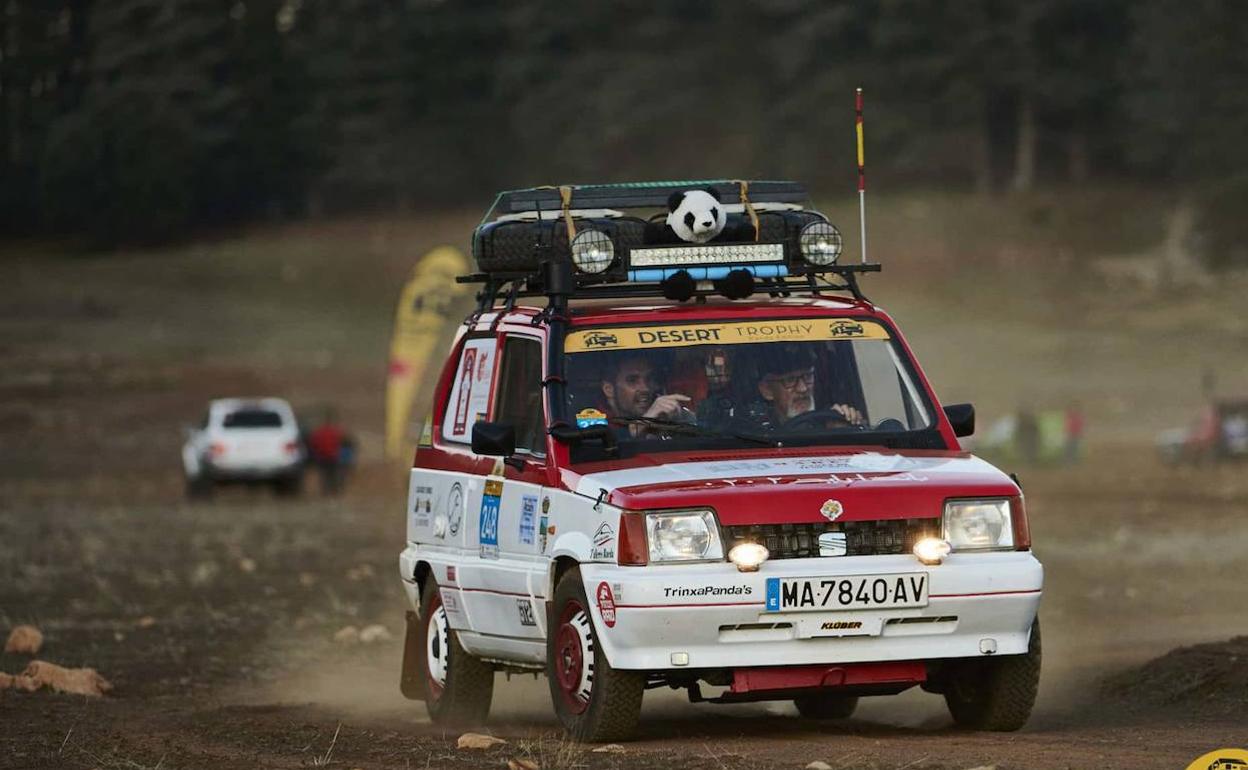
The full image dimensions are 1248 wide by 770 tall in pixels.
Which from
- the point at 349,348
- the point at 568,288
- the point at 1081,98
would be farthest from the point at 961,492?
the point at 1081,98

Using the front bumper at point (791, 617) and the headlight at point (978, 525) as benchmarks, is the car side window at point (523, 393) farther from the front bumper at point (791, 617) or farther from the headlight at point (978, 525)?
the headlight at point (978, 525)

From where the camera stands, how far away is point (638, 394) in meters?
10.6

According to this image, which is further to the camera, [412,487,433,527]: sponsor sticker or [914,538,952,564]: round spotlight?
[412,487,433,527]: sponsor sticker

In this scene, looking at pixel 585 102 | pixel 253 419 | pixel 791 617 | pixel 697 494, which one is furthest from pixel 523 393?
pixel 585 102

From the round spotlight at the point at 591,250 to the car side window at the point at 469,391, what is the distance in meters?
0.79

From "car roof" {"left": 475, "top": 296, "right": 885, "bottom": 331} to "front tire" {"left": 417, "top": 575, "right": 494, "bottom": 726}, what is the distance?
1.59m

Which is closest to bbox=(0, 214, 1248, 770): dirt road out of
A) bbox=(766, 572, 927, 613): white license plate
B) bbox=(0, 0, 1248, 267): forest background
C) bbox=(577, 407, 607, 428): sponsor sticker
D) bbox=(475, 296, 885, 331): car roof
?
bbox=(766, 572, 927, 613): white license plate

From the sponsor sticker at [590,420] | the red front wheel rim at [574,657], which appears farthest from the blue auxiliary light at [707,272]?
the red front wheel rim at [574,657]

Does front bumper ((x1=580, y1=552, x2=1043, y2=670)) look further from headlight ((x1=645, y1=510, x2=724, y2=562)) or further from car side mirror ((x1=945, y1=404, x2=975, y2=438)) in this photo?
car side mirror ((x1=945, y1=404, x2=975, y2=438))

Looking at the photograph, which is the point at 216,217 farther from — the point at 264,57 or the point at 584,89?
the point at 584,89

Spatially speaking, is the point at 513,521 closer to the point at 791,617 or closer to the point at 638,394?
the point at 638,394

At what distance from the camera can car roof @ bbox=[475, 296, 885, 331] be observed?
A: 35.5 feet

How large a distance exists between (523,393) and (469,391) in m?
0.74

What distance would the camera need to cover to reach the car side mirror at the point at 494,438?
10.4 metres
